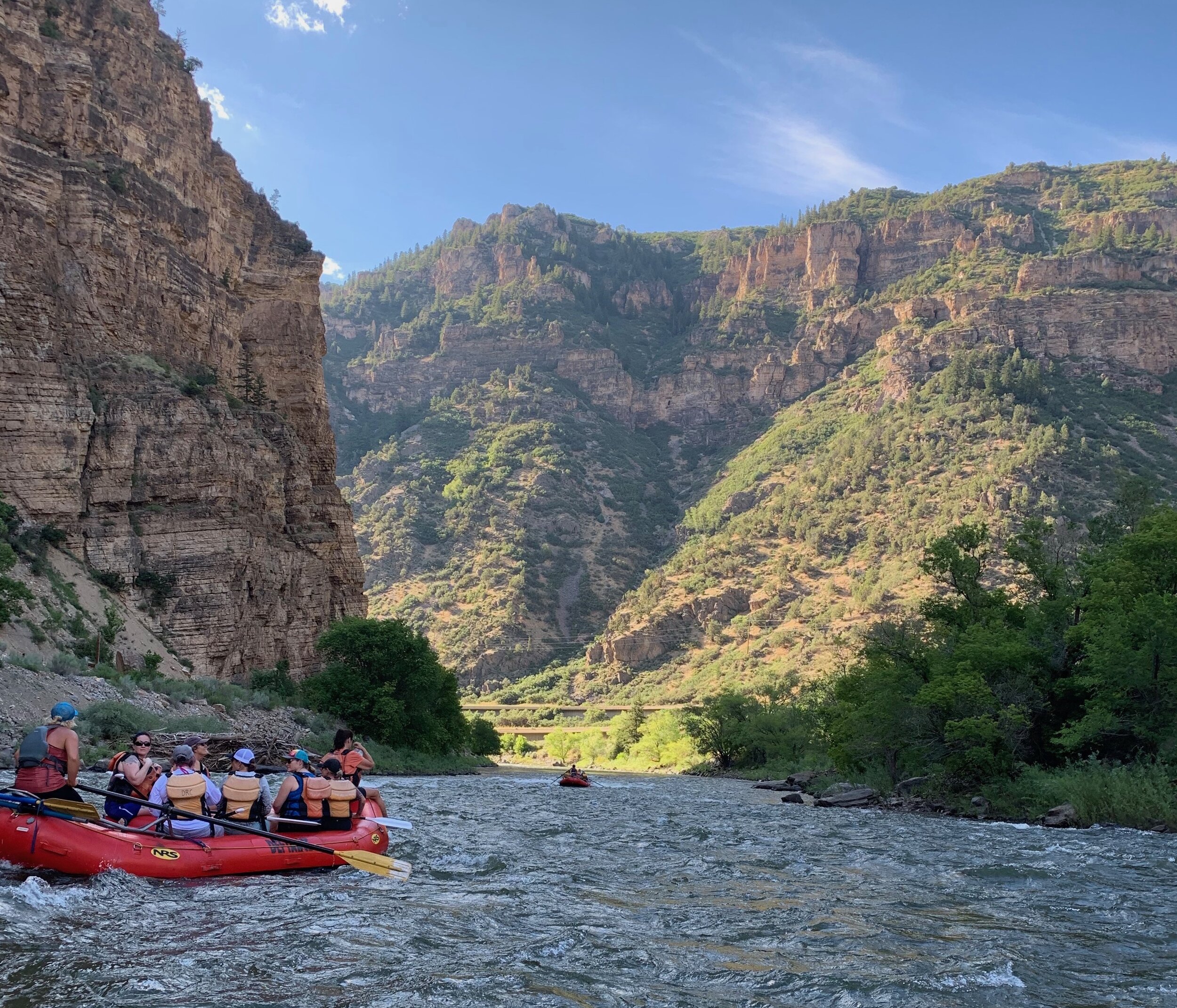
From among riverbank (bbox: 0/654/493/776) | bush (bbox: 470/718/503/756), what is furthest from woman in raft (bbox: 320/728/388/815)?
bush (bbox: 470/718/503/756)

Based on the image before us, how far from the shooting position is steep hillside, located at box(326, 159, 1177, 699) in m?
99.2

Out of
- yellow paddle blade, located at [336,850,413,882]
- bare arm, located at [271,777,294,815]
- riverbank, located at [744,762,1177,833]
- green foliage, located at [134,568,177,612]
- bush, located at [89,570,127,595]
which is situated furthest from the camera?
green foliage, located at [134,568,177,612]

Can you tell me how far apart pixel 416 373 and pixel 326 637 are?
476 feet

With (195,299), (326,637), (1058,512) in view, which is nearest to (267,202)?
(195,299)

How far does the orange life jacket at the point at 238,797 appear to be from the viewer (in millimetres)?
13273

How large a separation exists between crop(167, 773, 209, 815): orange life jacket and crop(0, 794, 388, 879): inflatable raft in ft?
1.28

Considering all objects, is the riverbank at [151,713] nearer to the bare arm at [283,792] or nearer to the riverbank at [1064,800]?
the bare arm at [283,792]

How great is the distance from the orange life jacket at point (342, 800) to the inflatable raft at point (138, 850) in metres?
0.55

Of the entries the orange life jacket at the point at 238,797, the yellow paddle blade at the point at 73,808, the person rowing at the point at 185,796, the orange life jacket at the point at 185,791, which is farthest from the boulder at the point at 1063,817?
the yellow paddle blade at the point at 73,808

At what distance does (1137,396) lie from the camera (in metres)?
110

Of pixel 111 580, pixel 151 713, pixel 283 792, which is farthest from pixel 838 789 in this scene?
pixel 111 580

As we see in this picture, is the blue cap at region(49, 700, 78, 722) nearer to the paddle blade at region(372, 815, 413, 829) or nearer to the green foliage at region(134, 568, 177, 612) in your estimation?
the paddle blade at region(372, 815, 413, 829)

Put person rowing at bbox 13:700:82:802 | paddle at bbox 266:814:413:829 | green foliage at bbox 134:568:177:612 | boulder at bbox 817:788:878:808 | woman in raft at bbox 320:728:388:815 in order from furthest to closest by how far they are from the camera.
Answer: green foliage at bbox 134:568:177:612 < boulder at bbox 817:788:878:808 < woman in raft at bbox 320:728:388:815 < paddle at bbox 266:814:413:829 < person rowing at bbox 13:700:82:802

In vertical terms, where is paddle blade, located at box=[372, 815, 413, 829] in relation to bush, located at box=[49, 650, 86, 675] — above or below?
below
